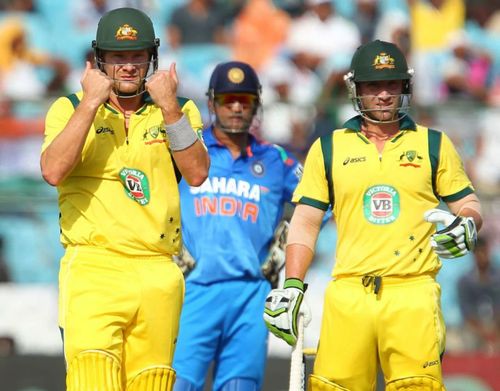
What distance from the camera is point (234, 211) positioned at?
7000 mm

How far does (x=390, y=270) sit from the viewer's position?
5633 mm

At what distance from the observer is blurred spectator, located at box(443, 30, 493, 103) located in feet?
40.1

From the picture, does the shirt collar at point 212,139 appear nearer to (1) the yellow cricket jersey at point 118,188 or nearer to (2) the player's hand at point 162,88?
(1) the yellow cricket jersey at point 118,188

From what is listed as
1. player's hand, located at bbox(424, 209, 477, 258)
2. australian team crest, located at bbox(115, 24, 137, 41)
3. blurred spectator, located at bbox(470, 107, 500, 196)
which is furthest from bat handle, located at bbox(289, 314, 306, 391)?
blurred spectator, located at bbox(470, 107, 500, 196)

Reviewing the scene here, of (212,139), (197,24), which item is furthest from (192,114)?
(197,24)

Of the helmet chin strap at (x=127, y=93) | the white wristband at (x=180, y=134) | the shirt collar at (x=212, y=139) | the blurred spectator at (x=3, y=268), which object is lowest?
the blurred spectator at (x=3, y=268)

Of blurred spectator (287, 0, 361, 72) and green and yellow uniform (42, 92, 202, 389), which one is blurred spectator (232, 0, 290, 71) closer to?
blurred spectator (287, 0, 361, 72)

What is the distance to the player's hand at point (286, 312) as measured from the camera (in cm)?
557

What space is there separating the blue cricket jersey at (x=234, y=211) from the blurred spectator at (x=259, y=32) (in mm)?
5208

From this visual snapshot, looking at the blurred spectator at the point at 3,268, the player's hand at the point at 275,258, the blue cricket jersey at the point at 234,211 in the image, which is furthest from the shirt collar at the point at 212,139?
the blurred spectator at the point at 3,268

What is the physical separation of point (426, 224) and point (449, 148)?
0.41 m

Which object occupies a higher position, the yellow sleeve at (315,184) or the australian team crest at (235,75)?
the australian team crest at (235,75)

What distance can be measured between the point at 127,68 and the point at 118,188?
0.58 m

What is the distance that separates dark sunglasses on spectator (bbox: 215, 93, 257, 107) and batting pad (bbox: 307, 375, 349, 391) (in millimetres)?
2175
